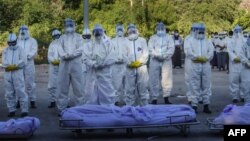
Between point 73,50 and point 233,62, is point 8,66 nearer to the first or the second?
point 73,50

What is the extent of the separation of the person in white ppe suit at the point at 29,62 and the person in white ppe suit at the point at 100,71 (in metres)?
3.16

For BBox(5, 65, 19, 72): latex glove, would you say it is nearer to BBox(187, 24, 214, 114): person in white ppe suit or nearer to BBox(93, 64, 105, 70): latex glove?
BBox(93, 64, 105, 70): latex glove

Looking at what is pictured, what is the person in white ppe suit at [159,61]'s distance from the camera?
16047 mm

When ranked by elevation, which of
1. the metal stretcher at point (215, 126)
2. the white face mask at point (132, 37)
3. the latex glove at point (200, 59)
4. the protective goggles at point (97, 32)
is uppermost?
the protective goggles at point (97, 32)

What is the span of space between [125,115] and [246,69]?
538 cm

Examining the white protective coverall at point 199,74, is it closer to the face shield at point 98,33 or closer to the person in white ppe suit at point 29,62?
the face shield at point 98,33

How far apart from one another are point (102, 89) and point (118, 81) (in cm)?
322

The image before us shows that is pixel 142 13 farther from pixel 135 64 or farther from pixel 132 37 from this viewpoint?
pixel 135 64

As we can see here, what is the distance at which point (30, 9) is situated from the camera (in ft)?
137

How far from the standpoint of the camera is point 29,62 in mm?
16328

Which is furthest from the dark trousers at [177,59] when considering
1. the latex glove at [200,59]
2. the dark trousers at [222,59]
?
the latex glove at [200,59]

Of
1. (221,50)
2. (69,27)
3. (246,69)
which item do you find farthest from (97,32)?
(221,50)

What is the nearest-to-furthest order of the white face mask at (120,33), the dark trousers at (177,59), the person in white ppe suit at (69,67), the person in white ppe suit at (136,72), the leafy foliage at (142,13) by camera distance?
the person in white ppe suit at (69,67) → the person in white ppe suit at (136,72) → the white face mask at (120,33) → the dark trousers at (177,59) → the leafy foliage at (142,13)

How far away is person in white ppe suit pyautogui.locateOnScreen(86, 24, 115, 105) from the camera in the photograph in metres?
13.5
